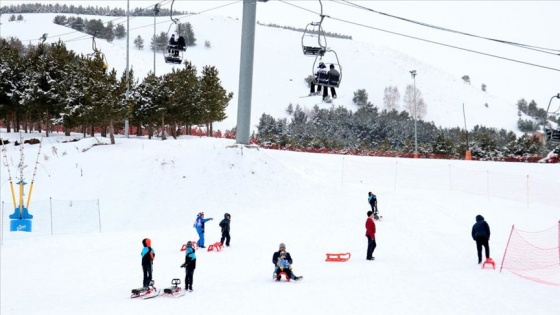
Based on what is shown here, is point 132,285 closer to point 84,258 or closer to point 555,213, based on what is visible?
point 84,258

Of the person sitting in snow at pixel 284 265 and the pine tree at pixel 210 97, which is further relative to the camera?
the pine tree at pixel 210 97

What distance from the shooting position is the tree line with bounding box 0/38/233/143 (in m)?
41.9

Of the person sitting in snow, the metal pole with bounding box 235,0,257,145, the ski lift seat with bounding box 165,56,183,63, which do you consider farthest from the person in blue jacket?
the metal pole with bounding box 235,0,257,145

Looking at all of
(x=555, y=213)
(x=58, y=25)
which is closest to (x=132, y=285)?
(x=555, y=213)

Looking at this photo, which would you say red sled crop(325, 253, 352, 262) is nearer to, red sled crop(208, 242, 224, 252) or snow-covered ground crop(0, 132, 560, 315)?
snow-covered ground crop(0, 132, 560, 315)

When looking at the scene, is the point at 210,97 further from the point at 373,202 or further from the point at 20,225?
the point at 20,225

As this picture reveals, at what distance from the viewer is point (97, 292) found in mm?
15820

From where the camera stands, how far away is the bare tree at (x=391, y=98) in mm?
161000

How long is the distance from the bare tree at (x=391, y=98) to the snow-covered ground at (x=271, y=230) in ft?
400

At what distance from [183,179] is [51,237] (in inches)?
344

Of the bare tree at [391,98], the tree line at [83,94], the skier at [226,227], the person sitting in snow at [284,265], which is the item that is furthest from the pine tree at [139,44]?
the person sitting in snow at [284,265]

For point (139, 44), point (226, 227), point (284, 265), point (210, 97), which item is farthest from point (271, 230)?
point (139, 44)

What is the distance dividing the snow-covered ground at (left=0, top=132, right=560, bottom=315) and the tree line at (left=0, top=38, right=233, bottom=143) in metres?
3.14

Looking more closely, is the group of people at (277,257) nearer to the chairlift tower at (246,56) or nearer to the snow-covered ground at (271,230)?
the snow-covered ground at (271,230)
